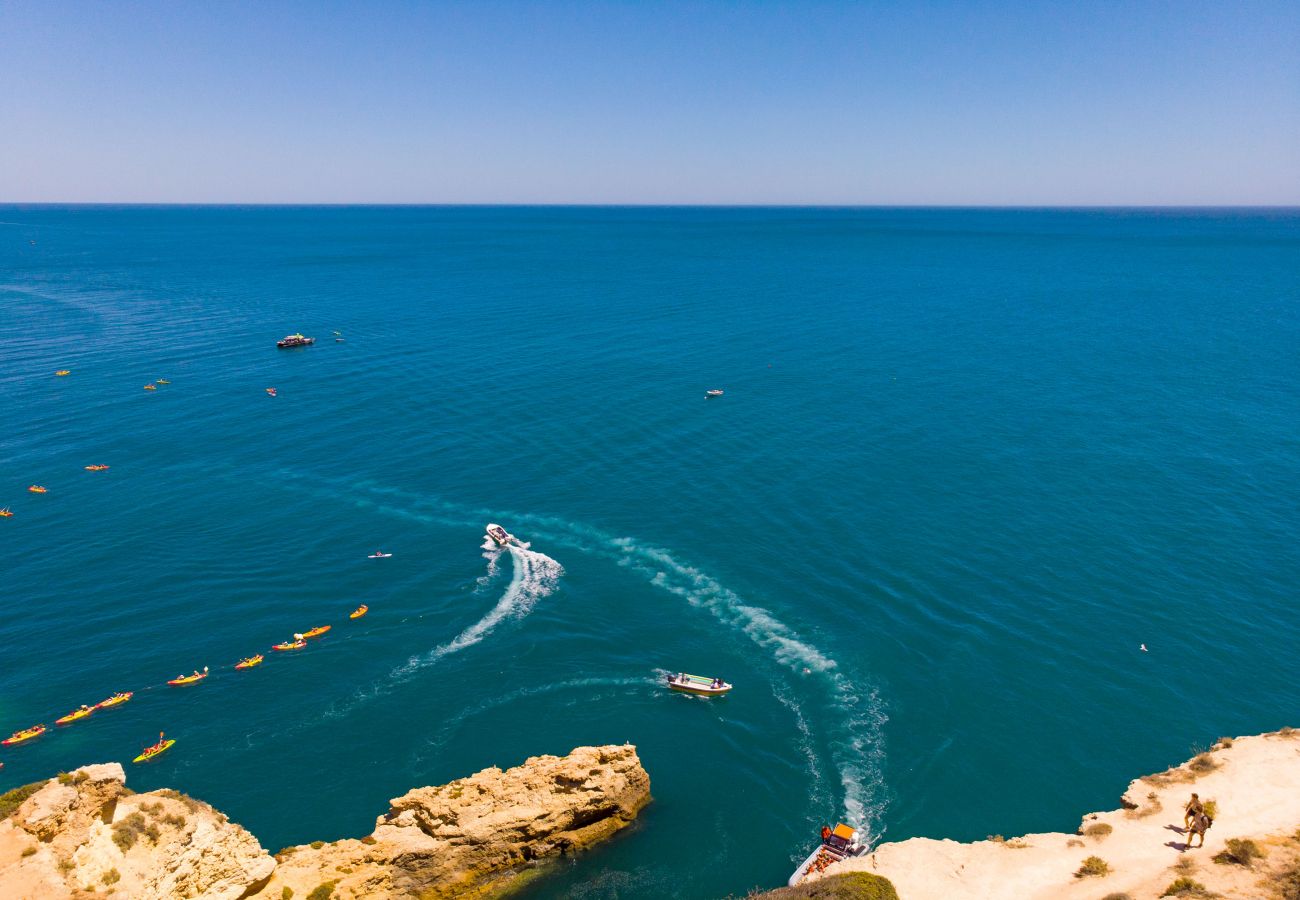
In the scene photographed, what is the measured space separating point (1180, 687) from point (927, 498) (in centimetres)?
3481

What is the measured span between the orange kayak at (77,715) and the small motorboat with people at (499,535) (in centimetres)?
3804

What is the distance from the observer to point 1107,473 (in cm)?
9650

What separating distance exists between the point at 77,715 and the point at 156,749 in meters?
8.92

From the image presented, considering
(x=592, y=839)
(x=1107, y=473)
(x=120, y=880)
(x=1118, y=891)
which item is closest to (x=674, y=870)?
(x=592, y=839)

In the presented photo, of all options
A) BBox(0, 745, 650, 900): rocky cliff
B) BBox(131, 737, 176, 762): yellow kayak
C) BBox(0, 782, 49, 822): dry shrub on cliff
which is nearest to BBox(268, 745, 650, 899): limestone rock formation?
BBox(0, 745, 650, 900): rocky cliff

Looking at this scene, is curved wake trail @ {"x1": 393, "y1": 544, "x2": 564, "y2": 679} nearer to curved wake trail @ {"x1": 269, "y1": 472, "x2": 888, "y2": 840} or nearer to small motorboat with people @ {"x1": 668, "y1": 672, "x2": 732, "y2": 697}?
curved wake trail @ {"x1": 269, "y1": 472, "x2": 888, "y2": 840}

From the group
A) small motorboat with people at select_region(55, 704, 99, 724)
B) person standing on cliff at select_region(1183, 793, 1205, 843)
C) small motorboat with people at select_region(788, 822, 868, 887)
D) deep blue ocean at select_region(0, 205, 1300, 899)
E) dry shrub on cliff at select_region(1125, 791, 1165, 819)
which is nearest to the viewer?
person standing on cliff at select_region(1183, 793, 1205, 843)

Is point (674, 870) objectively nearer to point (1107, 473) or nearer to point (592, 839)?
point (592, 839)

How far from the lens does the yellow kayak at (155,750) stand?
5441 centimetres

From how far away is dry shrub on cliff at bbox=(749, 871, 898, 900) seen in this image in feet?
128

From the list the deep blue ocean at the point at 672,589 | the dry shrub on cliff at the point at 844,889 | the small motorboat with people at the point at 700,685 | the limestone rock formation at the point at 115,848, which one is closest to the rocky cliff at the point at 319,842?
the limestone rock formation at the point at 115,848

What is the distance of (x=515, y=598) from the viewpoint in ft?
238

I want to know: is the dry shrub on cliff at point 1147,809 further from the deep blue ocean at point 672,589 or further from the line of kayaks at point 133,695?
the line of kayaks at point 133,695

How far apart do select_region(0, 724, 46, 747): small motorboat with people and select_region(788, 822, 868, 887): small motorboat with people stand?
5881cm
